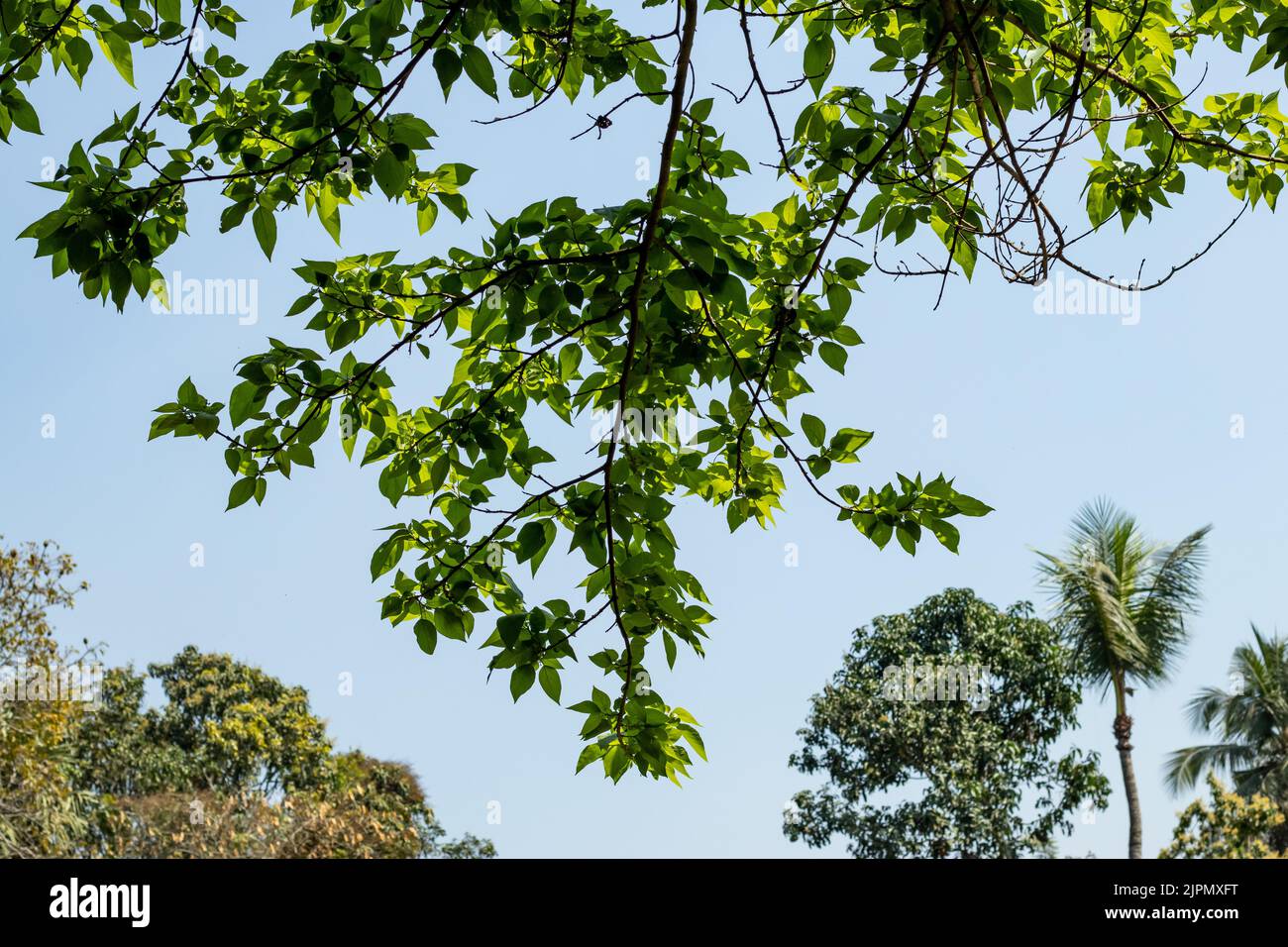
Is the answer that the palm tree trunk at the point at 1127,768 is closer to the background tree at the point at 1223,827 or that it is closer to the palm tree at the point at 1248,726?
the background tree at the point at 1223,827

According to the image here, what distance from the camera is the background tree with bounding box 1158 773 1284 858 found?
1143 cm

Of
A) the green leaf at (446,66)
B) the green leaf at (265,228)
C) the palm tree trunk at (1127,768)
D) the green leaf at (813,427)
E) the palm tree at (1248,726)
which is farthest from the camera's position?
the palm tree at (1248,726)

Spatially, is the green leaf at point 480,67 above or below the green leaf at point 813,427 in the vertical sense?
above

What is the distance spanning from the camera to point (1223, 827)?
1164 centimetres

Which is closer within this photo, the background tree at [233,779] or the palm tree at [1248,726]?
the background tree at [233,779]

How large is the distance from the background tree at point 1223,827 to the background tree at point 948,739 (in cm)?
213

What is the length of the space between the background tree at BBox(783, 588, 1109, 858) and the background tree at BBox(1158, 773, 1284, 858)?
213 centimetres

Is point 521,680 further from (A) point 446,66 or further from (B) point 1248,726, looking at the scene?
(B) point 1248,726

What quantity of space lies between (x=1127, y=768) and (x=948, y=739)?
2210mm

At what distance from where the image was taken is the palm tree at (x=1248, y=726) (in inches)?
695

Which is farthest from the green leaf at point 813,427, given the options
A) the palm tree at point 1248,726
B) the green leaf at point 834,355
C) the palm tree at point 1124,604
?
the palm tree at point 1248,726

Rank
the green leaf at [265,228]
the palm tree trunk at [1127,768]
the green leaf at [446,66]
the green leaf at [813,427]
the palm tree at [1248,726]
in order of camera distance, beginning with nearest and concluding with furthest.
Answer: the green leaf at [446,66], the green leaf at [265,228], the green leaf at [813,427], the palm tree trunk at [1127,768], the palm tree at [1248,726]

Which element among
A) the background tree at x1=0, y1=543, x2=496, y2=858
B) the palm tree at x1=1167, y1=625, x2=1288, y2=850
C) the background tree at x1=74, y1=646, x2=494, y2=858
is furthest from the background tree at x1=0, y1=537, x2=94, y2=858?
the palm tree at x1=1167, y1=625, x2=1288, y2=850

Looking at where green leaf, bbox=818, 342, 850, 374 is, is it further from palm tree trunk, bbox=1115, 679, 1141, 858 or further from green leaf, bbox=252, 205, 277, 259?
palm tree trunk, bbox=1115, 679, 1141, 858
